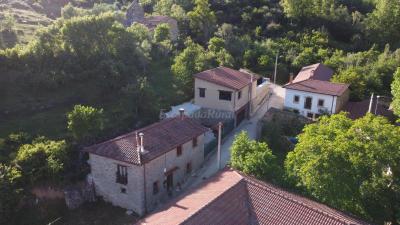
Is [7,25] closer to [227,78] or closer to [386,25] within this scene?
[227,78]

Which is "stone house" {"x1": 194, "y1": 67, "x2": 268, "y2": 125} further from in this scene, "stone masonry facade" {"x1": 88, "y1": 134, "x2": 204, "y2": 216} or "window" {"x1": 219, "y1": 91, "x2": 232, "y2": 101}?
"stone masonry facade" {"x1": 88, "y1": 134, "x2": 204, "y2": 216}

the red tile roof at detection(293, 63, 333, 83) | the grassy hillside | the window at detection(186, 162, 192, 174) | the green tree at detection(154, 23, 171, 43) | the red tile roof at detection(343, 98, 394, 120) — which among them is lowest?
the window at detection(186, 162, 192, 174)

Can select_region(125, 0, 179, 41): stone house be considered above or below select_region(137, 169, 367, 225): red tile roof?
above

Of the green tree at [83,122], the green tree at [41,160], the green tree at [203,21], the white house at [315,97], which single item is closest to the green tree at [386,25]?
the green tree at [203,21]

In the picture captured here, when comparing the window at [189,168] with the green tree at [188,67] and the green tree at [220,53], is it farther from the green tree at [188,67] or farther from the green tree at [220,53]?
the green tree at [220,53]

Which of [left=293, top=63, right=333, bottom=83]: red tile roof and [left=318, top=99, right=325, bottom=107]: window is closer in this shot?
[left=318, top=99, right=325, bottom=107]: window

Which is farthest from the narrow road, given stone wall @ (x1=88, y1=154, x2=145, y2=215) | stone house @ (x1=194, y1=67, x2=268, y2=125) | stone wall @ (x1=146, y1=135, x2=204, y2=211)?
stone wall @ (x1=88, y1=154, x2=145, y2=215)
